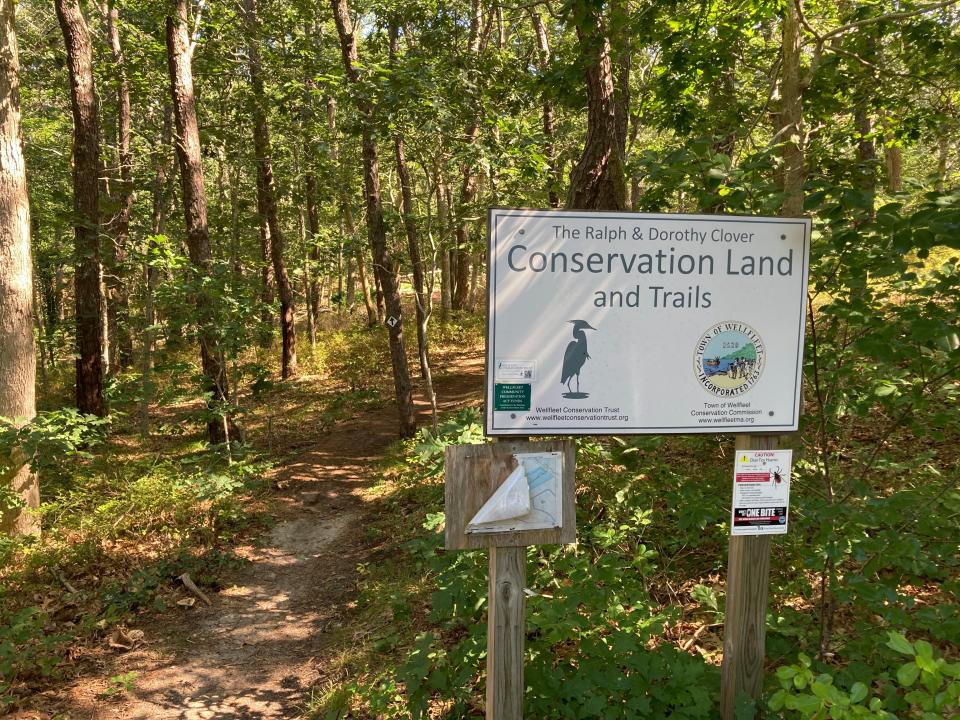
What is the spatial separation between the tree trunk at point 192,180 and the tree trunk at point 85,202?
1.38 metres

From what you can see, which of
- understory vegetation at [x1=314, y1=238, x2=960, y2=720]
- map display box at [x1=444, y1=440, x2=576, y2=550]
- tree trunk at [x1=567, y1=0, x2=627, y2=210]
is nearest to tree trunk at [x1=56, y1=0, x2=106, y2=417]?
tree trunk at [x1=567, y1=0, x2=627, y2=210]

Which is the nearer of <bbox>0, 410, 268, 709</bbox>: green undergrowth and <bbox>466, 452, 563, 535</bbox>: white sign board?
<bbox>466, 452, 563, 535</bbox>: white sign board

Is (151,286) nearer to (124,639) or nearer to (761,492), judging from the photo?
(124,639)

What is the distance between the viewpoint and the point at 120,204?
11.0 metres

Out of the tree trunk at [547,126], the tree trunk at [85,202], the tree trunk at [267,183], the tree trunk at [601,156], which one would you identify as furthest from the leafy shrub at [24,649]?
the tree trunk at [267,183]

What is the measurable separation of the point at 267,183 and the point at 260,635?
37.0 ft

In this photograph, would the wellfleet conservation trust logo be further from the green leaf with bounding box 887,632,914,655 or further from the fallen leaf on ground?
the fallen leaf on ground

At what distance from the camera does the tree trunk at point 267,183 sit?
36.3ft

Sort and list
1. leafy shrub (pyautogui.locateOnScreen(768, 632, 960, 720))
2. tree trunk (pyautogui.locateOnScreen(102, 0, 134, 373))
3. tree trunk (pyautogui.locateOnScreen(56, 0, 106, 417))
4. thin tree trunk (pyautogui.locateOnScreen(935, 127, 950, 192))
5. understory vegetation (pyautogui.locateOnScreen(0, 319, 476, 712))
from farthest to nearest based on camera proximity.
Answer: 1. tree trunk (pyautogui.locateOnScreen(102, 0, 134, 373))
2. tree trunk (pyautogui.locateOnScreen(56, 0, 106, 417))
3. understory vegetation (pyautogui.locateOnScreen(0, 319, 476, 712))
4. thin tree trunk (pyautogui.locateOnScreen(935, 127, 950, 192))
5. leafy shrub (pyautogui.locateOnScreen(768, 632, 960, 720))

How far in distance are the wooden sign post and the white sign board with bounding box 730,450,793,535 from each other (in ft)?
2.27

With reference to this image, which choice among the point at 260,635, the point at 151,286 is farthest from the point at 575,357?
the point at 151,286

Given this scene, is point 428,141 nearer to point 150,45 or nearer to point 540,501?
point 150,45

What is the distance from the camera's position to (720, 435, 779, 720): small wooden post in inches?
99.2

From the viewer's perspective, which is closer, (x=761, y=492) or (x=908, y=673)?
(x=908, y=673)
